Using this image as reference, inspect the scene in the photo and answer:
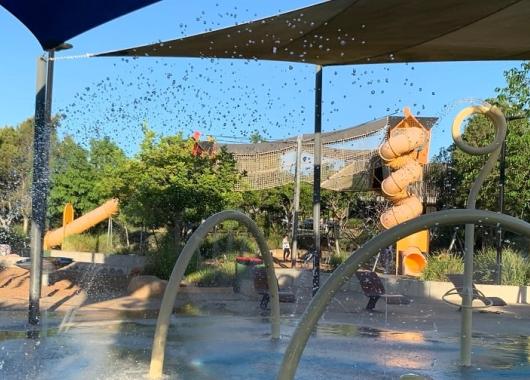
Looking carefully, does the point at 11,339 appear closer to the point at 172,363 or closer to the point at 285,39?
the point at 172,363

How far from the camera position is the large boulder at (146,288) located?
39.6ft

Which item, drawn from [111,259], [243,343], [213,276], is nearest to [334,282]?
[243,343]

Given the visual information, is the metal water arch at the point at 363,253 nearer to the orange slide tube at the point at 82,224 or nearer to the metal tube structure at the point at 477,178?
the metal tube structure at the point at 477,178

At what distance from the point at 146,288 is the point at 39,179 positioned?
4741 mm

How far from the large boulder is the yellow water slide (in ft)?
26.4

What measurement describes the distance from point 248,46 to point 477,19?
7.09ft

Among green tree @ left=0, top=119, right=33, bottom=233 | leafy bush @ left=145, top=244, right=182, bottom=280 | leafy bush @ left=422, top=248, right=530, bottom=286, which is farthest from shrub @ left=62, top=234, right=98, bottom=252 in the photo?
leafy bush @ left=422, top=248, right=530, bottom=286

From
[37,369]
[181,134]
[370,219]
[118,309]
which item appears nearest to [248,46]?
[37,369]

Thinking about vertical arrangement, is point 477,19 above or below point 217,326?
above

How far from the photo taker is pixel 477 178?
5.65 metres

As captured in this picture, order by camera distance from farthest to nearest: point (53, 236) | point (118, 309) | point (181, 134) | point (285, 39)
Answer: point (53, 236)
point (181, 134)
point (118, 309)
point (285, 39)

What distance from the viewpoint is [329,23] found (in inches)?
228

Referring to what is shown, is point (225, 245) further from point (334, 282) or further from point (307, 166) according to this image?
point (334, 282)

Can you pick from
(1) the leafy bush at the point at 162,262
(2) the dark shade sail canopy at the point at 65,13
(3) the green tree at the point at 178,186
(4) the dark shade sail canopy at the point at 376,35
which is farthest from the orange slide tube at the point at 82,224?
(2) the dark shade sail canopy at the point at 65,13
